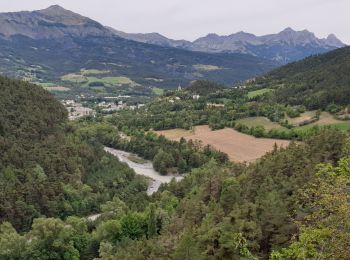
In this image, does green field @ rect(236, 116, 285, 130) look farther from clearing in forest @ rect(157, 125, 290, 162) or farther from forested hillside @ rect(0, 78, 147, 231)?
forested hillside @ rect(0, 78, 147, 231)

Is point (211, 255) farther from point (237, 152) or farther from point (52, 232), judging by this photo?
point (237, 152)

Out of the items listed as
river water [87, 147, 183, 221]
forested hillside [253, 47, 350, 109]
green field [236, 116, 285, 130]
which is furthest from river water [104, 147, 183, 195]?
forested hillside [253, 47, 350, 109]

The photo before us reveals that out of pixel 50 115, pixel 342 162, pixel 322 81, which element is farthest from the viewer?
pixel 322 81

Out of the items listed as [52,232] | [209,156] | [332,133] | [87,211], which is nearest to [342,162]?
[332,133]

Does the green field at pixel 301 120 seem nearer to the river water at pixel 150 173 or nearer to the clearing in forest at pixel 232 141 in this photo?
the clearing in forest at pixel 232 141

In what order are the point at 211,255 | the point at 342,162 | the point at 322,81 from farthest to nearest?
the point at 322,81 < the point at 211,255 < the point at 342,162

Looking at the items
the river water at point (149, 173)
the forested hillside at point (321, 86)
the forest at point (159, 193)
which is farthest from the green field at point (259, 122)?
the river water at point (149, 173)

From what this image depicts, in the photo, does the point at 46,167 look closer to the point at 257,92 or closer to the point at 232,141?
the point at 232,141
